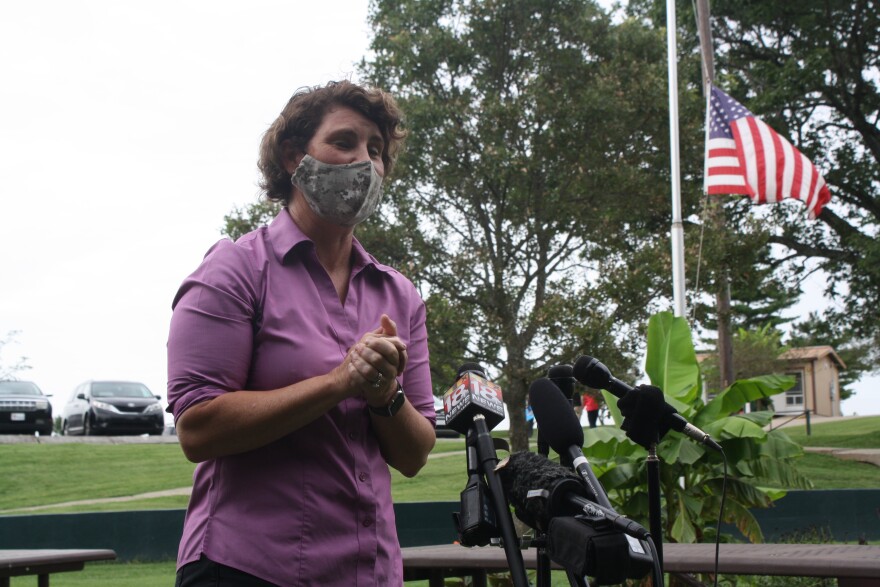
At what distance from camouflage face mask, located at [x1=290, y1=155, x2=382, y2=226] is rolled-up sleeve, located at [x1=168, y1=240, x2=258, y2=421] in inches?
13.8

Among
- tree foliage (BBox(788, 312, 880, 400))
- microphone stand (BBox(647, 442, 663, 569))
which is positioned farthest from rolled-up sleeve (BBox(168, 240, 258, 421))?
tree foliage (BBox(788, 312, 880, 400))

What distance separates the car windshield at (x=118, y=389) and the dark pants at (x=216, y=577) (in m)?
25.9

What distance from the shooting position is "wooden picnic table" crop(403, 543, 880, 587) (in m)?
4.75

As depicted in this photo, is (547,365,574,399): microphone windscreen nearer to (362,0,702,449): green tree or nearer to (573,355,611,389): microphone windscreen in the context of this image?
(573,355,611,389): microphone windscreen

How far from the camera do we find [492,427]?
2.27 m

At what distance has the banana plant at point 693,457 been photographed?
869cm

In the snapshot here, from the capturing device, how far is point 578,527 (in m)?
1.81

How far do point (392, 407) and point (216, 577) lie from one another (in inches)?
20.5

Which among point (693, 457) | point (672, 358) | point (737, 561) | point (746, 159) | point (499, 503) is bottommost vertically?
point (737, 561)

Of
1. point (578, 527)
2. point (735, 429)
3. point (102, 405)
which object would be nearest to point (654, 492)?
point (578, 527)

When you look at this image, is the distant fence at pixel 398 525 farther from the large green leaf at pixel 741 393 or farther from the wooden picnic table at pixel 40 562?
the wooden picnic table at pixel 40 562

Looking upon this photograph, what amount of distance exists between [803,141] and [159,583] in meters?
21.4

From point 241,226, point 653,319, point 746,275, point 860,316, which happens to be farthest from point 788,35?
point 653,319

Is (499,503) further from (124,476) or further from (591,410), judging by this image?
(591,410)
